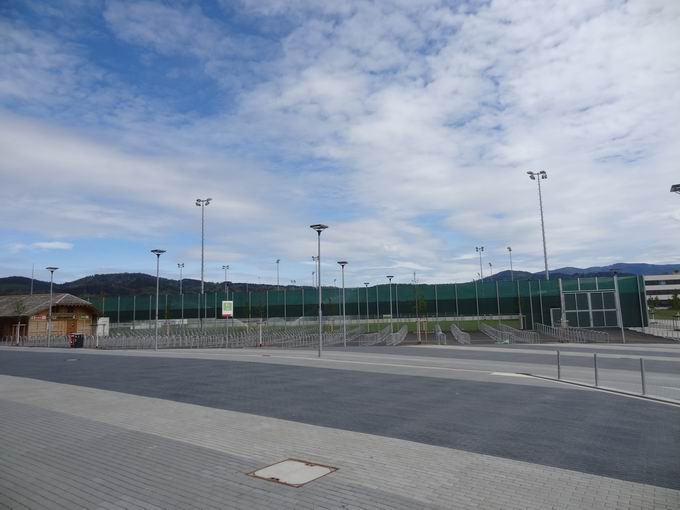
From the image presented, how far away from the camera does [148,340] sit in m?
42.2

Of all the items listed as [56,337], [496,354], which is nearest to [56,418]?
[496,354]

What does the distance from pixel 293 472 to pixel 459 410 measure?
5.46 meters

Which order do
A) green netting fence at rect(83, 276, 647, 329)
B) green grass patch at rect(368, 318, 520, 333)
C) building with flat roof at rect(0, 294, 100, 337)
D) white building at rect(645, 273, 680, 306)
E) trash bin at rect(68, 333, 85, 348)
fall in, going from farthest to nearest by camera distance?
white building at rect(645, 273, 680, 306) → green grass patch at rect(368, 318, 520, 333) → building with flat roof at rect(0, 294, 100, 337) → green netting fence at rect(83, 276, 647, 329) → trash bin at rect(68, 333, 85, 348)

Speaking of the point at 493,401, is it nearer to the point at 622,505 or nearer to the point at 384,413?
the point at 384,413

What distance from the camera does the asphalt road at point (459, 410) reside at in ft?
24.9

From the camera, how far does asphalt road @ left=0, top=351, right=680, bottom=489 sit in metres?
7.59

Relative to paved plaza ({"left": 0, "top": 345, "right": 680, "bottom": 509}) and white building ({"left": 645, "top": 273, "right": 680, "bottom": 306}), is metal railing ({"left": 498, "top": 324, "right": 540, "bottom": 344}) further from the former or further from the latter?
white building ({"left": 645, "top": 273, "right": 680, "bottom": 306})

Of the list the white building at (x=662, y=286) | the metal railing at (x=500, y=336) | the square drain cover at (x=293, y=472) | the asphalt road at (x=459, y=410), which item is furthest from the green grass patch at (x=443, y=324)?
the white building at (x=662, y=286)

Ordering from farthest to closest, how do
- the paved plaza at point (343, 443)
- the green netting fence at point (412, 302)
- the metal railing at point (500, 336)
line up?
the green netting fence at point (412, 302), the metal railing at point (500, 336), the paved plaza at point (343, 443)

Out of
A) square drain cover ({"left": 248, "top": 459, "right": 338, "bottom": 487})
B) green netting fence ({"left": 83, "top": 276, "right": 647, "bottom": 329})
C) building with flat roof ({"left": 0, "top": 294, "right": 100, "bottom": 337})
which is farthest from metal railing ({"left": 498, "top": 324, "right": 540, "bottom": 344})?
building with flat roof ({"left": 0, "top": 294, "right": 100, "bottom": 337})

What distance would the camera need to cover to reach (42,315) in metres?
52.8

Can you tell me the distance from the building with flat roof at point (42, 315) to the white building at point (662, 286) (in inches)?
5246

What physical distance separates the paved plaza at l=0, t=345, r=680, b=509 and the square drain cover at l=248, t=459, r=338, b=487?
150 millimetres

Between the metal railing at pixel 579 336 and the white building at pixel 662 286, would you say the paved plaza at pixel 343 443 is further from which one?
the white building at pixel 662 286
